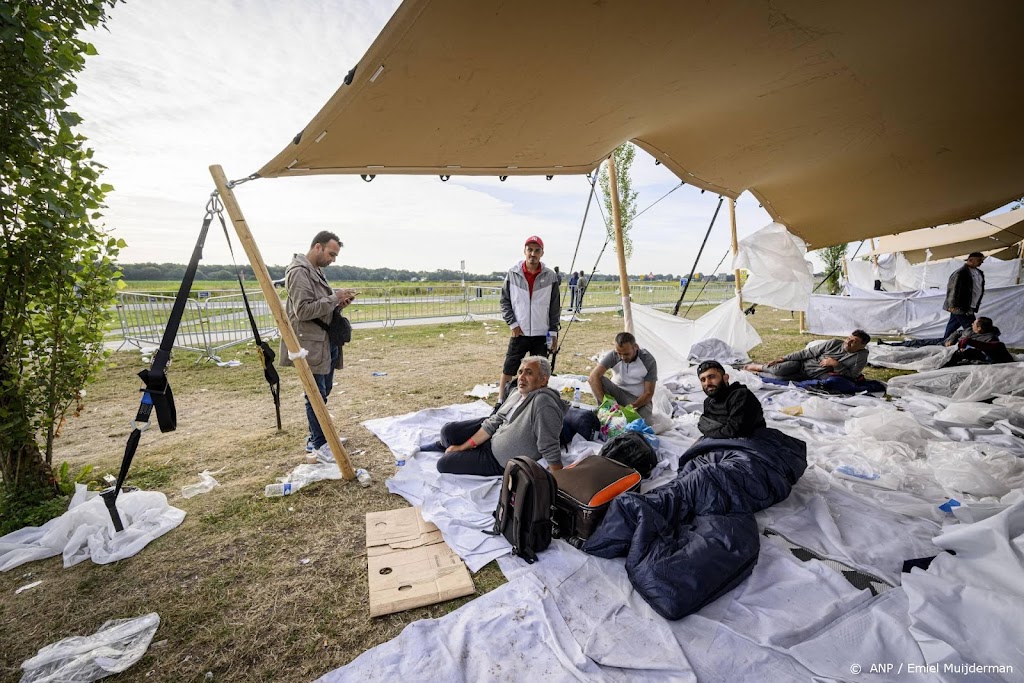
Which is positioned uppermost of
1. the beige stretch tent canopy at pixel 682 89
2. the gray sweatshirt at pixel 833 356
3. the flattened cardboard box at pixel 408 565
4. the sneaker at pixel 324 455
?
the beige stretch tent canopy at pixel 682 89

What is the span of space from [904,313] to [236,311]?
51.2 feet

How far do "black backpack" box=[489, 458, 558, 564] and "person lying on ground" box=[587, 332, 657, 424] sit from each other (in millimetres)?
2248

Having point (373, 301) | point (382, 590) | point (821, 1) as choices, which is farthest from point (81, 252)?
point (373, 301)

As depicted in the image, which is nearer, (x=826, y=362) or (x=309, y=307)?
(x=309, y=307)

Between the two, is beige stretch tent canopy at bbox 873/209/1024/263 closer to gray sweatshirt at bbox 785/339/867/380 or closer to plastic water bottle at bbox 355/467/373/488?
gray sweatshirt at bbox 785/339/867/380

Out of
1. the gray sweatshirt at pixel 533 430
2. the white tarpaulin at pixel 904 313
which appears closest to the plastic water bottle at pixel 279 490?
the gray sweatshirt at pixel 533 430

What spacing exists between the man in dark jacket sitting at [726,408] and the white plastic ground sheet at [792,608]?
58cm

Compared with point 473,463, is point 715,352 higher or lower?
higher

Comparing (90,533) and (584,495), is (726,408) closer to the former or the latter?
(584,495)

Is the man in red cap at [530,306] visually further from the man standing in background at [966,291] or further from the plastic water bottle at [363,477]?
the man standing in background at [966,291]

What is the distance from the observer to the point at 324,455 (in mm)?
3811

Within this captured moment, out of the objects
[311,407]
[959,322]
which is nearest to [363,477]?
[311,407]

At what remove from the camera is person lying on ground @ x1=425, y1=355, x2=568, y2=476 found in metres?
3.06

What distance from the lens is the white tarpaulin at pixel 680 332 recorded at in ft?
23.2
